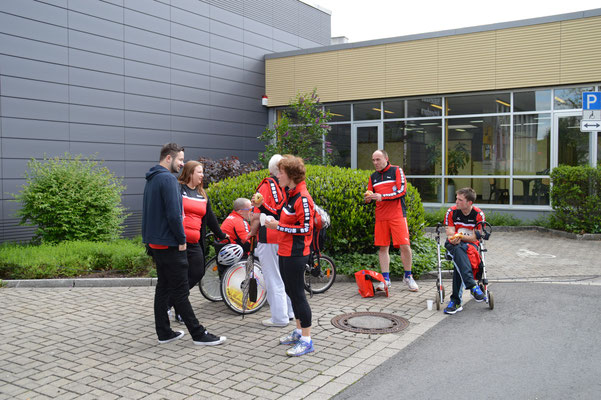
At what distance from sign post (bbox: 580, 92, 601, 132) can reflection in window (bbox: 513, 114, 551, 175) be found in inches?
192

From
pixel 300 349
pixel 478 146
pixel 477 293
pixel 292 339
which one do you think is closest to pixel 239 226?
pixel 292 339

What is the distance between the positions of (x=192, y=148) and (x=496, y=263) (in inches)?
423

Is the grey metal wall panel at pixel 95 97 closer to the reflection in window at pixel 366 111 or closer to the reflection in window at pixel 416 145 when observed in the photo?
the reflection in window at pixel 366 111

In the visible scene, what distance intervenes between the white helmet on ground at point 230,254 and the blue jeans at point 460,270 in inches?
104

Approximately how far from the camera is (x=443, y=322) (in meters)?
6.05

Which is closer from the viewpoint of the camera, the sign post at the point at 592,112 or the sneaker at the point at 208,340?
the sneaker at the point at 208,340

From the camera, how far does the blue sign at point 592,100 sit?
10.3 m

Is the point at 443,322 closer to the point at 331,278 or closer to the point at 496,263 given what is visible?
the point at 331,278

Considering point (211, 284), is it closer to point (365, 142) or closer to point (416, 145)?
point (416, 145)

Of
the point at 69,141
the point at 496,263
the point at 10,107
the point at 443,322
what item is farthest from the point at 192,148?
the point at 443,322

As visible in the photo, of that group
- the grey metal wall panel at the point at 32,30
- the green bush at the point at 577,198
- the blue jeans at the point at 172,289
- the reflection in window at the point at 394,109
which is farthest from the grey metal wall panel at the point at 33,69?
the green bush at the point at 577,198

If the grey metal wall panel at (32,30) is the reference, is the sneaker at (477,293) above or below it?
below

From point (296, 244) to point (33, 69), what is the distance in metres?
11.0

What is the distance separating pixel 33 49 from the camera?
12.9 meters
